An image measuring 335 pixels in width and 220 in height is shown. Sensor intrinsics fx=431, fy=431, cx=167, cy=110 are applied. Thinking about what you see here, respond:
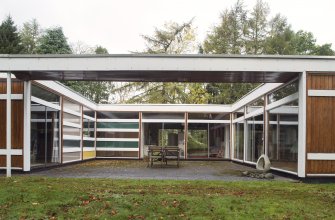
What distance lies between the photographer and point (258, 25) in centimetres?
3956

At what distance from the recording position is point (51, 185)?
10.6m

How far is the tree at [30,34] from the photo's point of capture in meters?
47.1

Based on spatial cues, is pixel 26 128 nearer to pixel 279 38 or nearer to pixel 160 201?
pixel 160 201

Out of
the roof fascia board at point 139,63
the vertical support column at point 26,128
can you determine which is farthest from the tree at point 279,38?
the vertical support column at point 26,128

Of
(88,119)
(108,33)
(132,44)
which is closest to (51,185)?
(88,119)

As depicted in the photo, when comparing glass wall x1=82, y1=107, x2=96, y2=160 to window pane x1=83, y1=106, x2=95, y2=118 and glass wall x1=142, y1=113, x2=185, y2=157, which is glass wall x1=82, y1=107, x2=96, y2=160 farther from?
glass wall x1=142, y1=113, x2=185, y2=157

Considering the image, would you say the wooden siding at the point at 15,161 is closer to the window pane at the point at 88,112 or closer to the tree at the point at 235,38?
the window pane at the point at 88,112

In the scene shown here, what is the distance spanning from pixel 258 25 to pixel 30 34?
2530 centimetres

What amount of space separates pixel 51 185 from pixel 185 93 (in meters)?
28.9

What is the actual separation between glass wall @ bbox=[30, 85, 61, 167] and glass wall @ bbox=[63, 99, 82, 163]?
112cm

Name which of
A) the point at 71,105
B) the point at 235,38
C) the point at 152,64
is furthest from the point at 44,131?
the point at 235,38

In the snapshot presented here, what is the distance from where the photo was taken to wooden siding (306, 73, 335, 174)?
1322cm

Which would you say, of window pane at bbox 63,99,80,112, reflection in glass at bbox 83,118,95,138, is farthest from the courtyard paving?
reflection in glass at bbox 83,118,95,138

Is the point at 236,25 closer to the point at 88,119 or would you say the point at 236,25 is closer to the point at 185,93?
the point at 185,93
